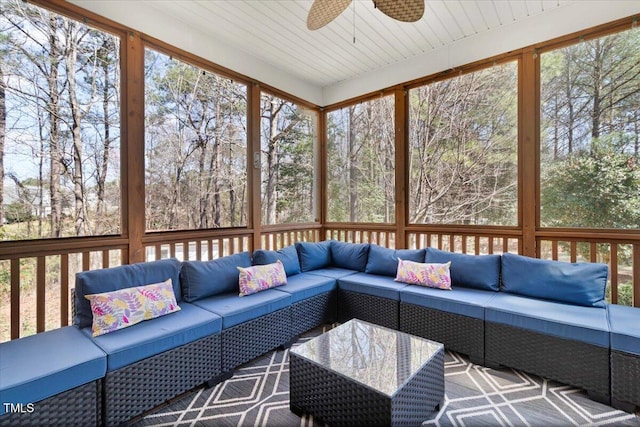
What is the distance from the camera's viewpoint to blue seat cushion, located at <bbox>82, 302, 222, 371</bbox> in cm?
178

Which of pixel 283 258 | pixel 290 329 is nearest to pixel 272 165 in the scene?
pixel 283 258

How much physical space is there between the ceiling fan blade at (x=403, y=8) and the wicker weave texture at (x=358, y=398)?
2415 millimetres

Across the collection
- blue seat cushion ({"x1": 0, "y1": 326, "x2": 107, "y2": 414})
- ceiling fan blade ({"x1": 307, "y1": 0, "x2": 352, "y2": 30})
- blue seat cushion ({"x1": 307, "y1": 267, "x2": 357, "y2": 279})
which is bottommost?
blue seat cushion ({"x1": 0, "y1": 326, "x2": 107, "y2": 414})

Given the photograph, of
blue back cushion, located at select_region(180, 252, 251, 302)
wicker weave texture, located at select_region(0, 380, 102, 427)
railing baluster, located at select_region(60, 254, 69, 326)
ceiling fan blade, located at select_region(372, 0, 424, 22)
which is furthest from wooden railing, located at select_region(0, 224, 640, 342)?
ceiling fan blade, located at select_region(372, 0, 424, 22)

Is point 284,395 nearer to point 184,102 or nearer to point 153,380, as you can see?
point 153,380

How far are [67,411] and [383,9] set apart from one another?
10.5 feet

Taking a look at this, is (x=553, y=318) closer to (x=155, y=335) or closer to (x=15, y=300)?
(x=155, y=335)

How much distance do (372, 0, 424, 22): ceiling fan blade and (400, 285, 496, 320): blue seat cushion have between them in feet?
7.76

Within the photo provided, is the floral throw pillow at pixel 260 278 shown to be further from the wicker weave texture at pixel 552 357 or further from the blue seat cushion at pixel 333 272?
the wicker weave texture at pixel 552 357

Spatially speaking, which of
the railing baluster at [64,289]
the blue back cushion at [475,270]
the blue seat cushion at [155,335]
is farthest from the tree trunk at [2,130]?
the blue back cushion at [475,270]

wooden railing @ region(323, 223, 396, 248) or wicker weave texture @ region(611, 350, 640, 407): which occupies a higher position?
wooden railing @ region(323, 223, 396, 248)

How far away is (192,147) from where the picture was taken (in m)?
3.29

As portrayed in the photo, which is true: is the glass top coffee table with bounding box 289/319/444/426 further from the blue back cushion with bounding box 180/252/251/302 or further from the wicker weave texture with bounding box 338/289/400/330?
the blue back cushion with bounding box 180/252/251/302

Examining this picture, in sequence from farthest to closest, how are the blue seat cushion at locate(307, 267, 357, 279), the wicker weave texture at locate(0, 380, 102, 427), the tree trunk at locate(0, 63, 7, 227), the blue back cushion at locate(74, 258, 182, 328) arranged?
1. the blue seat cushion at locate(307, 267, 357, 279)
2. the tree trunk at locate(0, 63, 7, 227)
3. the blue back cushion at locate(74, 258, 182, 328)
4. the wicker weave texture at locate(0, 380, 102, 427)
